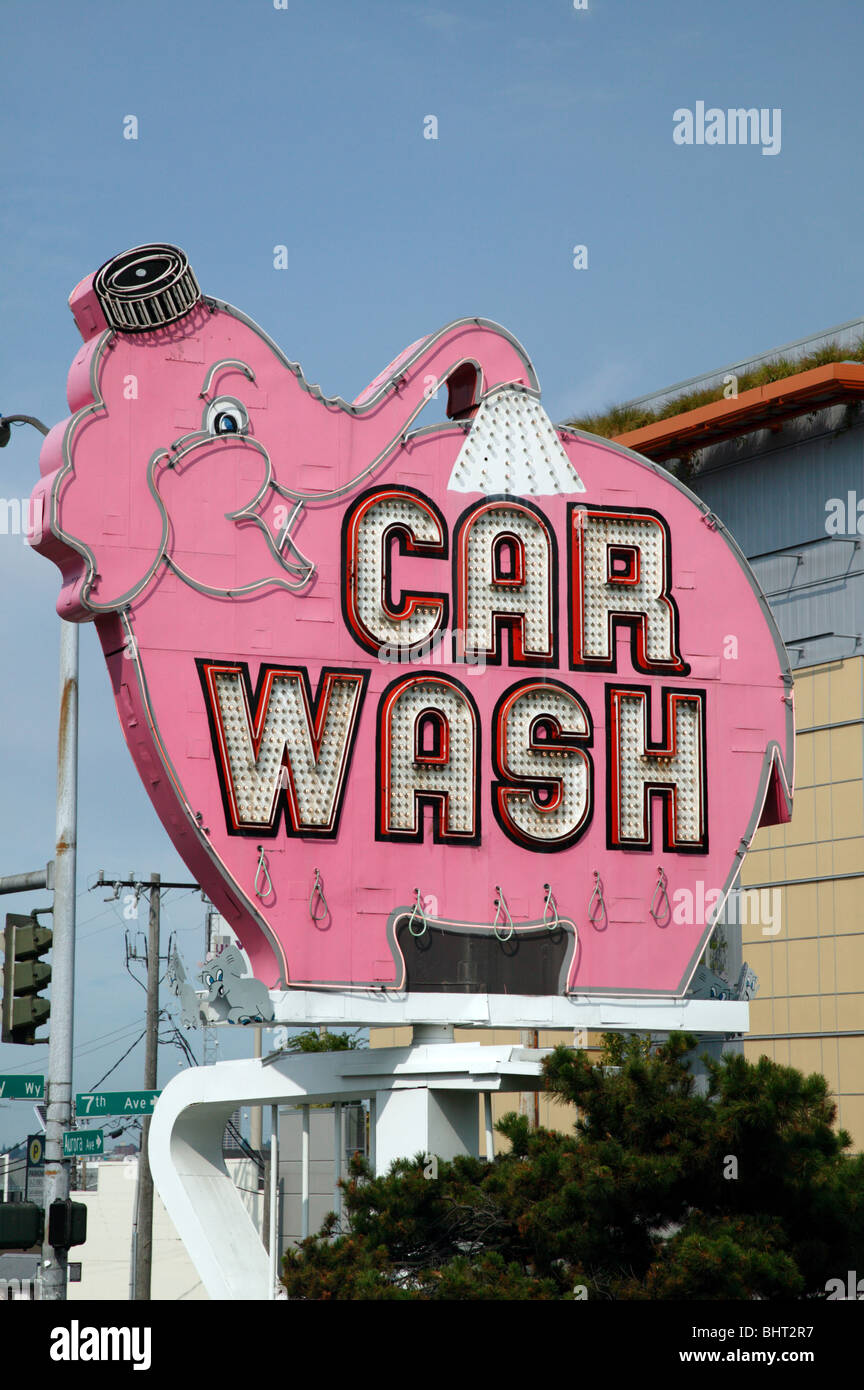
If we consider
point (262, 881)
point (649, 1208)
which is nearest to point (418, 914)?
point (262, 881)

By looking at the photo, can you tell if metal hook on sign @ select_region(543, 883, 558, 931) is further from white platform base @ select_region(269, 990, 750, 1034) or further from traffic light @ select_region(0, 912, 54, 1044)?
traffic light @ select_region(0, 912, 54, 1044)

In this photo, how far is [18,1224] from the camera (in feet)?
55.8

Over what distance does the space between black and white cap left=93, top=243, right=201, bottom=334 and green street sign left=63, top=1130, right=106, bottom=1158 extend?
8.76m

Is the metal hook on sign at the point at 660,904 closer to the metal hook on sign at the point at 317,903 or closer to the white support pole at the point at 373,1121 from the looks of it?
the white support pole at the point at 373,1121

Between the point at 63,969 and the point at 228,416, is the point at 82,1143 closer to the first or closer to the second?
the point at 63,969

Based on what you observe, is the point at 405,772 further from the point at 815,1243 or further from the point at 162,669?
the point at 815,1243

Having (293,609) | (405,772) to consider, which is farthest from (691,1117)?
(293,609)

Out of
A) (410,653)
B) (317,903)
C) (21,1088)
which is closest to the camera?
(317,903)

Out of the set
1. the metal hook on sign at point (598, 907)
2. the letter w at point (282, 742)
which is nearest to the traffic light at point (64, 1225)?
the letter w at point (282, 742)

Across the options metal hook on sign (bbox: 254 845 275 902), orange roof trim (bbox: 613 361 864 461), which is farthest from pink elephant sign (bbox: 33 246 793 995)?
orange roof trim (bbox: 613 361 864 461)

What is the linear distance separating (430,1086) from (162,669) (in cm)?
532

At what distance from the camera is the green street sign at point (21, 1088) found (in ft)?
72.7

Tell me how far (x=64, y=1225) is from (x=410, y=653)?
7.05 meters

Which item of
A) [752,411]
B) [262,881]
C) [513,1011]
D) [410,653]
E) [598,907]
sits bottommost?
[513,1011]
